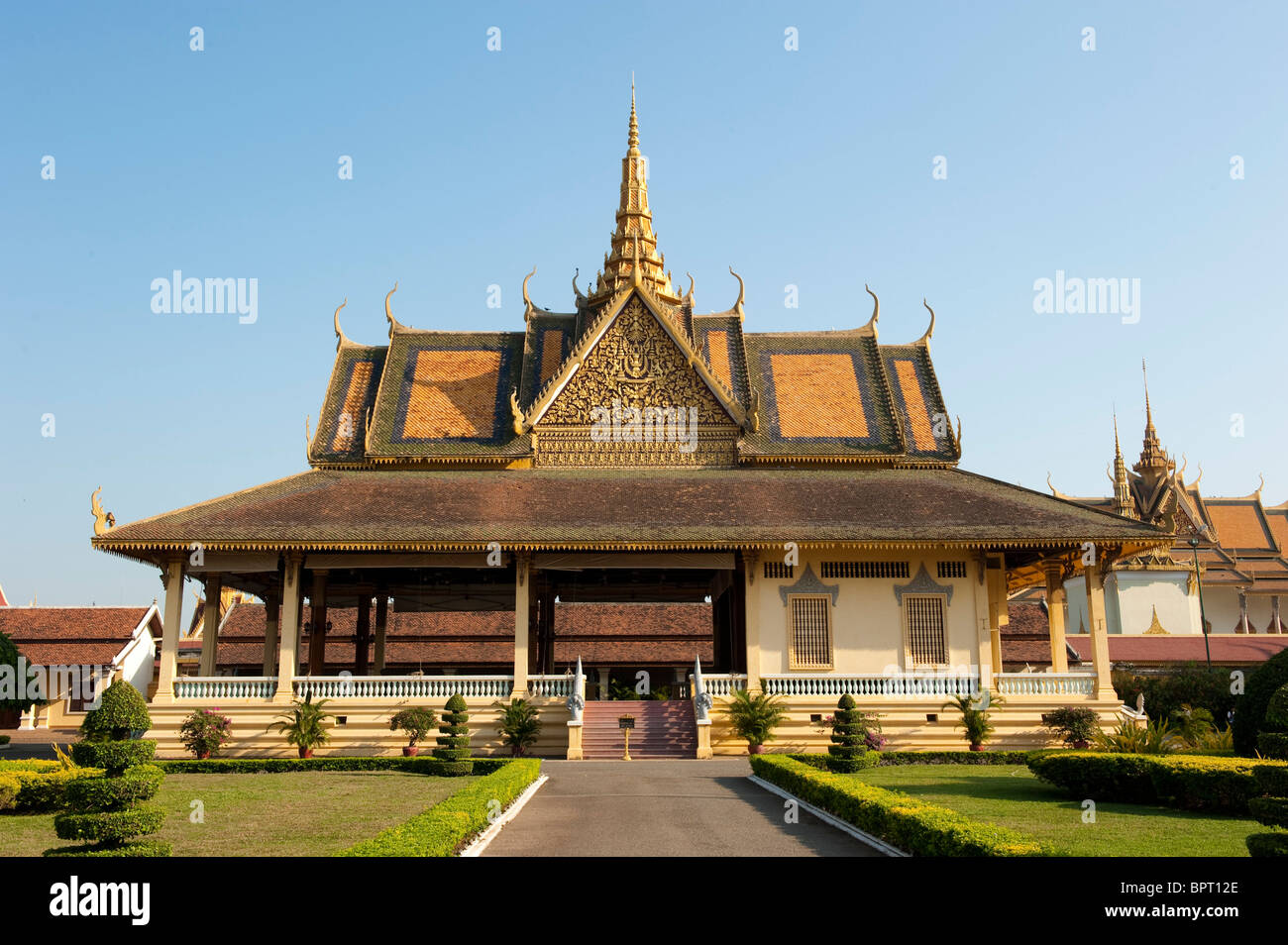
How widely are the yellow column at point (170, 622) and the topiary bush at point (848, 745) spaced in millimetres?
13766

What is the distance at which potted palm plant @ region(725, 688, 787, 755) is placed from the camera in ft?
72.1

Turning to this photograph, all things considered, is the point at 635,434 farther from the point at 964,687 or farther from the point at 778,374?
the point at 964,687

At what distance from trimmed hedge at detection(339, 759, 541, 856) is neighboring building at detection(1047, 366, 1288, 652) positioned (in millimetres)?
55082

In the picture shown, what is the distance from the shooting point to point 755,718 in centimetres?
2202

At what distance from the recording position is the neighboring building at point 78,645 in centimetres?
3947

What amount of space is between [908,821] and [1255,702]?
9.81m

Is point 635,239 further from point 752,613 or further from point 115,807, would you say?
point 115,807

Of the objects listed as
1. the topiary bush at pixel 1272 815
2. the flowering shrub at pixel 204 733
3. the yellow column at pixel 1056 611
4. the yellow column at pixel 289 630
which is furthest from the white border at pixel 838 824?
the yellow column at pixel 1056 611

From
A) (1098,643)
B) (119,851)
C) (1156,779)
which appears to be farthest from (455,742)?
(1098,643)

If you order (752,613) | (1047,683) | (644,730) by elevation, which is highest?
(752,613)

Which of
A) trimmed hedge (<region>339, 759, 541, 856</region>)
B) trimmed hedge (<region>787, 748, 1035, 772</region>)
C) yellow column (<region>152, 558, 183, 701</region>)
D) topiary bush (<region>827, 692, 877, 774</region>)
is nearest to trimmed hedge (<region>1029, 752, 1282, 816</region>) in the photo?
topiary bush (<region>827, 692, 877, 774</region>)

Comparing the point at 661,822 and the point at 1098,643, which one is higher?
the point at 1098,643

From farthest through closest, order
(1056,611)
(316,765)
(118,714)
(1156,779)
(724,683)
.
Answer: (1056,611), (724,683), (316,765), (1156,779), (118,714)
